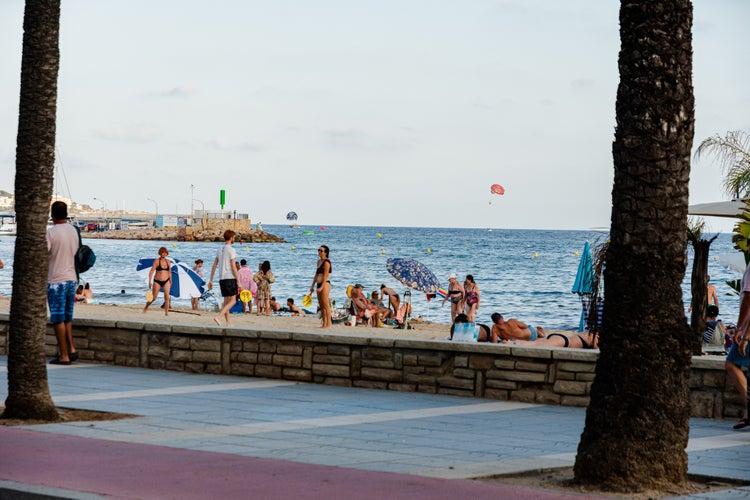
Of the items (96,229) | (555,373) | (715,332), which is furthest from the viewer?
(96,229)

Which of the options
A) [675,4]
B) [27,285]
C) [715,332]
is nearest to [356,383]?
[27,285]

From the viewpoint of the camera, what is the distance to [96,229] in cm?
19100

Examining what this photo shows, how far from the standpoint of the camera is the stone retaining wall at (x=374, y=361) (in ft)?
32.4

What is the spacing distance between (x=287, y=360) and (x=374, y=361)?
1051 millimetres

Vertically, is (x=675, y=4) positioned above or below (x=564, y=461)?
above

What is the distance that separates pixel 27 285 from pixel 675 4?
554 centimetres

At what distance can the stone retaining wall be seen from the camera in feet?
32.4

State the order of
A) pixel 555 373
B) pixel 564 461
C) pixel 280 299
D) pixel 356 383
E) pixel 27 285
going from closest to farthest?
pixel 564 461 < pixel 27 285 < pixel 555 373 < pixel 356 383 < pixel 280 299

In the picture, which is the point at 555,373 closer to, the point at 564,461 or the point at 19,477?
the point at 564,461

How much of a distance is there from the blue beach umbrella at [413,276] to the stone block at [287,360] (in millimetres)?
16905

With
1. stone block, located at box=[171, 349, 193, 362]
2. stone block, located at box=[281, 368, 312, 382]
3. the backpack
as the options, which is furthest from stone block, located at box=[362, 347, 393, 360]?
the backpack

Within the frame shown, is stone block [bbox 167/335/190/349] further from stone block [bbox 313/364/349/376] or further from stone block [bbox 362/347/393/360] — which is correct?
stone block [bbox 362/347/393/360]

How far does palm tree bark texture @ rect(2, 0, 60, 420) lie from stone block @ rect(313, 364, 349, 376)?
3307mm

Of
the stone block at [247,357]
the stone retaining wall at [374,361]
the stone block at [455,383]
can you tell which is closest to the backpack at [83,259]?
→ the stone retaining wall at [374,361]
